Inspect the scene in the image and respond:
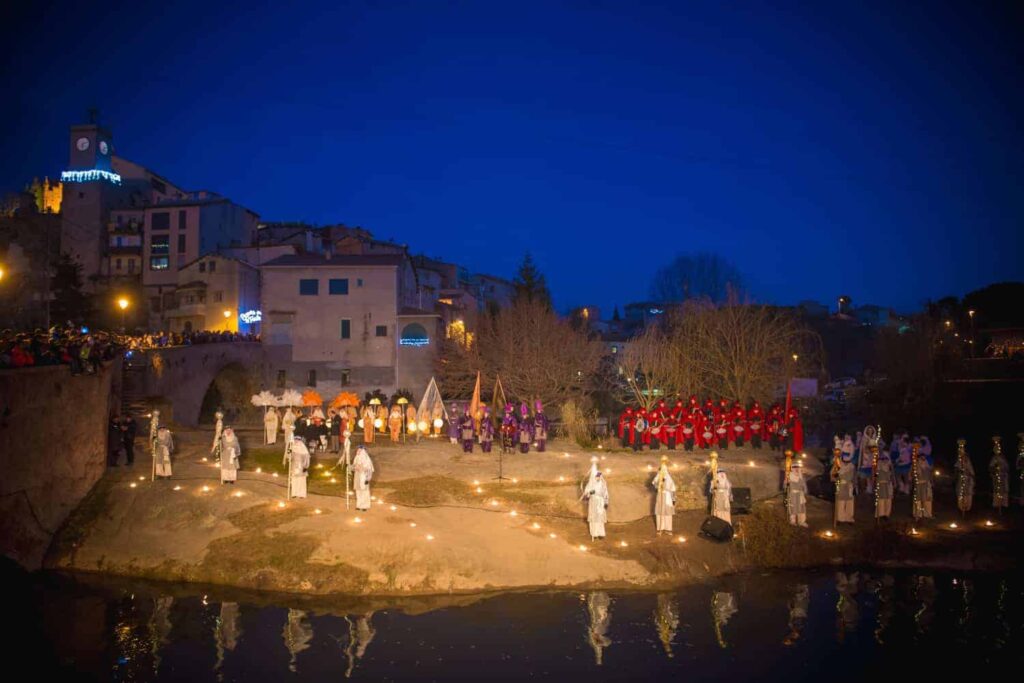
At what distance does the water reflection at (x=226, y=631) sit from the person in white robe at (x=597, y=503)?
8620mm

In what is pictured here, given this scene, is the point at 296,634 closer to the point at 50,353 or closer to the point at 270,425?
the point at 50,353

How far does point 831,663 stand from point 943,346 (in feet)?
128

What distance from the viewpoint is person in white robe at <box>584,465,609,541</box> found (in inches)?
701

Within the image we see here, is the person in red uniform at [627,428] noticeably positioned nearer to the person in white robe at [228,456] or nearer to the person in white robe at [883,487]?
the person in white robe at [883,487]

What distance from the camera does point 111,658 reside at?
1256cm

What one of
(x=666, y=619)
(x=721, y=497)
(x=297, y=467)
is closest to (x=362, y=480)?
(x=297, y=467)

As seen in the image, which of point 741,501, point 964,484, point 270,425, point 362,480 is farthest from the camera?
point 270,425

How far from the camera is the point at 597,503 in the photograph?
1783 centimetres

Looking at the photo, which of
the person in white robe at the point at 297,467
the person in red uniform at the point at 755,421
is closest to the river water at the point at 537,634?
the person in white robe at the point at 297,467

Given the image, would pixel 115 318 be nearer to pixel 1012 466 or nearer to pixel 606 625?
pixel 606 625

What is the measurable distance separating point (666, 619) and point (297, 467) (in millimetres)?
10176

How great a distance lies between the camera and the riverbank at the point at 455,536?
16.2 metres

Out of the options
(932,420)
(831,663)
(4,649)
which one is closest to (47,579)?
(4,649)

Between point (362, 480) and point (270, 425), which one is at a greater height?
point (270, 425)
